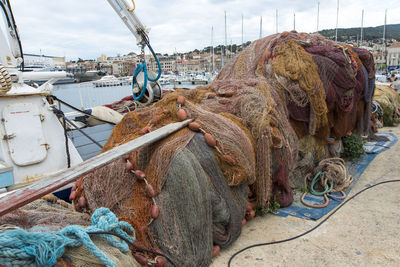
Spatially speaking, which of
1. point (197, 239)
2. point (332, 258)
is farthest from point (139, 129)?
point (332, 258)

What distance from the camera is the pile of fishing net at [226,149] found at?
257 centimetres

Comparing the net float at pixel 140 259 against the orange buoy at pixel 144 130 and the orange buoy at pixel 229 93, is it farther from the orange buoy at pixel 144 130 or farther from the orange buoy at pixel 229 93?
the orange buoy at pixel 229 93

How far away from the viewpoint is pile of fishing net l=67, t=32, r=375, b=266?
101 inches

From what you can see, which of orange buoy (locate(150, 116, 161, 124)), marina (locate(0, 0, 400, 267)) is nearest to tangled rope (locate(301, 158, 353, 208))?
marina (locate(0, 0, 400, 267))

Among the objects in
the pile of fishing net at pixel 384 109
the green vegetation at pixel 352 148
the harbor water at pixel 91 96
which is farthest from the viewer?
the harbor water at pixel 91 96

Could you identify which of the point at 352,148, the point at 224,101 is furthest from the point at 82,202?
the point at 352,148

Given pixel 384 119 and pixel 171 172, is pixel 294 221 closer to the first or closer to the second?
pixel 171 172

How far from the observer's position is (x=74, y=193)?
3.08m

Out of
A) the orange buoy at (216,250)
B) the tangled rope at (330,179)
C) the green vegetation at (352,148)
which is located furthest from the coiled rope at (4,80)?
the green vegetation at (352,148)

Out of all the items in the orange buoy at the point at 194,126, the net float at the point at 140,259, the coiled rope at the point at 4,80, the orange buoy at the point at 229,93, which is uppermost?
the coiled rope at the point at 4,80

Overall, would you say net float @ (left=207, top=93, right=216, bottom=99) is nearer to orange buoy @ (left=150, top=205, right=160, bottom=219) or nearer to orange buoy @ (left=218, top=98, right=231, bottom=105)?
orange buoy @ (left=218, top=98, right=231, bottom=105)

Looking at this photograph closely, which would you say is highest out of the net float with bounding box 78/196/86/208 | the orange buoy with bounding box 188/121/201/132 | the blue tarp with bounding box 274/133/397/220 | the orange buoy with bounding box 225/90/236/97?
the orange buoy with bounding box 225/90/236/97

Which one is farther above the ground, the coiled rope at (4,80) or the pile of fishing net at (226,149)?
the coiled rope at (4,80)

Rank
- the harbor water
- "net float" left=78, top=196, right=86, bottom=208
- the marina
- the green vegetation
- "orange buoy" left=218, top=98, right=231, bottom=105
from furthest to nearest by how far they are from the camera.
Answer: the harbor water < the green vegetation < "orange buoy" left=218, top=98, right=231, bottom=105 < "net float" left=78, top=196, right=86, bottom=208 < the marina
